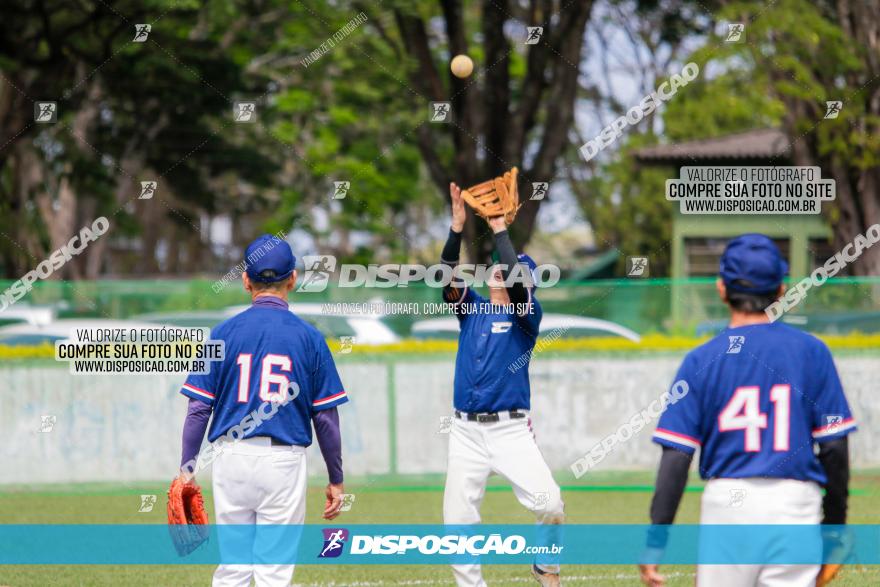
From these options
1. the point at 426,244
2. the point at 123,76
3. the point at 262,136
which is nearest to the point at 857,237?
the point at 123,76

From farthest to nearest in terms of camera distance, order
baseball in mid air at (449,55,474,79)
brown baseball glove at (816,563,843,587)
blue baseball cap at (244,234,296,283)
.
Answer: baseball in mid air at (449,55,474,79)
blue baseball cap at (244,234,296,283)
brown baseball glove at (816,563,843,587)

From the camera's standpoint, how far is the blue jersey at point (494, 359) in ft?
21.1

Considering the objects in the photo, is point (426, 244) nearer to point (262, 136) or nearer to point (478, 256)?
point (262, 136)

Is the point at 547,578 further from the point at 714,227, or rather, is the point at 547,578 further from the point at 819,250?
the point at 714,227

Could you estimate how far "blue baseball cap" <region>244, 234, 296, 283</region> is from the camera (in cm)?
525

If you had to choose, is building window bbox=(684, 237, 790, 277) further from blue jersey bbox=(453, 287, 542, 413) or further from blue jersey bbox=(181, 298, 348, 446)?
blue jersey bbox=(181, 298, 348, 446)

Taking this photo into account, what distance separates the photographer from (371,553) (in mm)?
8141

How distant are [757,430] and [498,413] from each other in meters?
2.74

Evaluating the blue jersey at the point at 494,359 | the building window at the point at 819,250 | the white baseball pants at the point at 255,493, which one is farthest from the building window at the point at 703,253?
the white baseball pants at the point at 255,493

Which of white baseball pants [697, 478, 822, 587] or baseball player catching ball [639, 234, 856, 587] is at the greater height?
baseball player catching ball [639, 234, 856, 587]

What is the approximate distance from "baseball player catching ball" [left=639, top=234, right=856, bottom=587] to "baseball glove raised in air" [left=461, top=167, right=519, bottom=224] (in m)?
2.62

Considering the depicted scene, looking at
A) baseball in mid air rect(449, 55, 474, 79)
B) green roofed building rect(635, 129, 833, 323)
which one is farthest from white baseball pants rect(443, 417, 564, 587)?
green roofed building rect(635, 129, 833, 323)

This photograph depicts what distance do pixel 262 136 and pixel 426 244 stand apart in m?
17.6

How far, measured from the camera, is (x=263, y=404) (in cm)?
511
